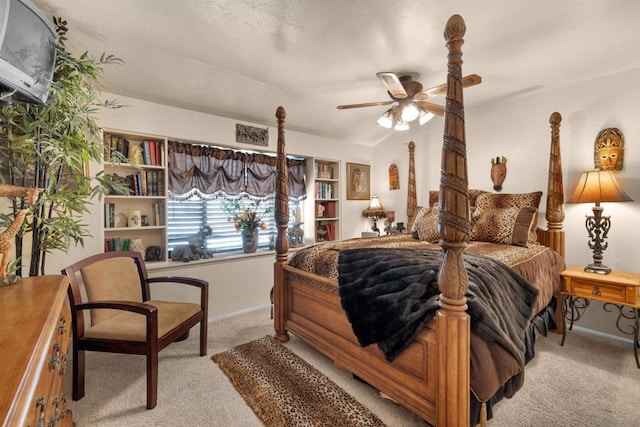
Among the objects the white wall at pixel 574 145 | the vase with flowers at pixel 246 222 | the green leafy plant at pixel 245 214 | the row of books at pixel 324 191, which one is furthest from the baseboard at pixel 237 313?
the white wall at pixel 574 145

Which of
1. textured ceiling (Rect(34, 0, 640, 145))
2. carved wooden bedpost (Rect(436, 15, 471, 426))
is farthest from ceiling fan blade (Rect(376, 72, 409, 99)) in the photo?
carved wooden bedpost (Rect(436, 15, 471, 426))

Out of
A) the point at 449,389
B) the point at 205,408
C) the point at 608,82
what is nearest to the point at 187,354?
the point at 205,408

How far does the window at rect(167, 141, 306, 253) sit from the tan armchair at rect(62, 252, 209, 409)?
96cm

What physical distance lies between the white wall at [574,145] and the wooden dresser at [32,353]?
3826 millimetres

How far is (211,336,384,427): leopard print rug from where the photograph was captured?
165 cm

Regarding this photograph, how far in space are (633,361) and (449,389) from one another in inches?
81.4

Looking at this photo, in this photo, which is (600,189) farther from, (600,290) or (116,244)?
(116,244)

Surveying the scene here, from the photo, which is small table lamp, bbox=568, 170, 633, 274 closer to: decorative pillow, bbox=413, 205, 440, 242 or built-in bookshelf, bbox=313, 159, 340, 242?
decorative pillow, bbox=413, 205, 440, 242

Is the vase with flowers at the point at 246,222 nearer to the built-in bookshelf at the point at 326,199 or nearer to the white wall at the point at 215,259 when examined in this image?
the white wall at the point at 215,259

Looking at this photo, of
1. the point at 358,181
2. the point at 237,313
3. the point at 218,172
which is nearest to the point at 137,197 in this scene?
the point at 218,172

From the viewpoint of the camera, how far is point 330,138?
427cm

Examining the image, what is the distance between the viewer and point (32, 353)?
0.69 metres

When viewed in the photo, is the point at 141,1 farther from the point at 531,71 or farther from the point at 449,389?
the point at 531,71

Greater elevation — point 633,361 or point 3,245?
point 3,245
